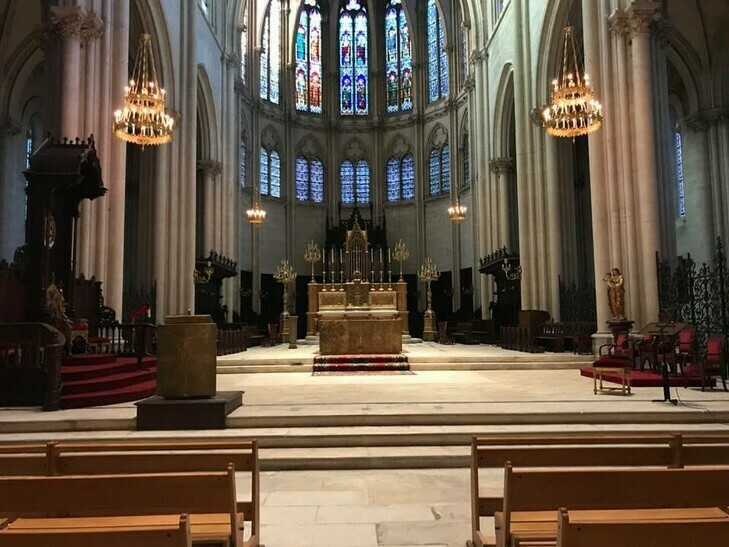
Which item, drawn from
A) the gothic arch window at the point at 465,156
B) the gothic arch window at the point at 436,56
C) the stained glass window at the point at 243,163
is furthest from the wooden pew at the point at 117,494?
the gothic arch window at the point at 436,56

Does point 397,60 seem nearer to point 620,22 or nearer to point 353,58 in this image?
point 353,58

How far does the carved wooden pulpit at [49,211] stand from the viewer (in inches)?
432

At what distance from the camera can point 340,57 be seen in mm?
38281

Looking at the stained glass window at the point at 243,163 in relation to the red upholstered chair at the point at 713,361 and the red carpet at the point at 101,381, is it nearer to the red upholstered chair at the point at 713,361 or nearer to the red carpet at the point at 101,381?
the red carpet at the point at 101,381

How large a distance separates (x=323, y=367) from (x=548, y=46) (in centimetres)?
1449

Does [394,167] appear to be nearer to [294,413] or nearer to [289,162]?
[289,162]

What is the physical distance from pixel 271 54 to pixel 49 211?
27.2 meters

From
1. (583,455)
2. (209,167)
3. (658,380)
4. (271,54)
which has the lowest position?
(658,380)

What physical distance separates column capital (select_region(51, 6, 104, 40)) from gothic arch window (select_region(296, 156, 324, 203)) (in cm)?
2250

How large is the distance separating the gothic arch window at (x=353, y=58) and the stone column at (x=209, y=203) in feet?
45.0

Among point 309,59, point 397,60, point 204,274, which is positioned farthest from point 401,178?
point 204,274

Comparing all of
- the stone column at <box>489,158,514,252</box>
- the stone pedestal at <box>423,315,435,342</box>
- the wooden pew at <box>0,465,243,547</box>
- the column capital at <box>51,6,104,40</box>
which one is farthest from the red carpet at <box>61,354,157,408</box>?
the stone column at <box>489,158,514,252</box>

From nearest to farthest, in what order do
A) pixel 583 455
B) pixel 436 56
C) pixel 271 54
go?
pixel 583 455
pixel 271 54
pixel 436 56

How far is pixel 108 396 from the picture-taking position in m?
9.29
